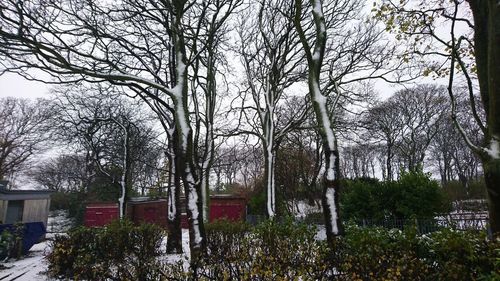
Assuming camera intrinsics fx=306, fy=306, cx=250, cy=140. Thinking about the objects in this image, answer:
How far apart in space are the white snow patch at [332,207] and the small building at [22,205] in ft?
55.5

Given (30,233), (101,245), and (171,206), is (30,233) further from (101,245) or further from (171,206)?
(101,245)

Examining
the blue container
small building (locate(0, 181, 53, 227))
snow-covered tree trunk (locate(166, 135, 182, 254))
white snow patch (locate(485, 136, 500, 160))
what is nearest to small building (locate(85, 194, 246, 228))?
small building (locate(0, 181, 53, 227))

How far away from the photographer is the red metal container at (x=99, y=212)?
29031 millimetres

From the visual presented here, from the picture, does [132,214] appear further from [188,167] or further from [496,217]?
[496,217]

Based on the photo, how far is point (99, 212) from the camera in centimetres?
2916

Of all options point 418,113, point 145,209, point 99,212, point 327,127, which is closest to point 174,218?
point 327,127

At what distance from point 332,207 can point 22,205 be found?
62.5 feet

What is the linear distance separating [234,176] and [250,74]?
1277 inches

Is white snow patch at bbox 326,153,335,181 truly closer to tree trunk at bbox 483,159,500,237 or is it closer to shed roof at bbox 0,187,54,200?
tree trunk at bbox 483,159,500,237

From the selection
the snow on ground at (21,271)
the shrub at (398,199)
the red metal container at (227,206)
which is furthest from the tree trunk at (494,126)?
the red metal container at (227,206)

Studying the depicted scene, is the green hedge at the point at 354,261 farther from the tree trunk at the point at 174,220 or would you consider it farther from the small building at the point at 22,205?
the small building at the point at 22,205

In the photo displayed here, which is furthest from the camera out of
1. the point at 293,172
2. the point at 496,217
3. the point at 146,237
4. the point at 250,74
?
the point at 293,172

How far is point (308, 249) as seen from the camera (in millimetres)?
4918

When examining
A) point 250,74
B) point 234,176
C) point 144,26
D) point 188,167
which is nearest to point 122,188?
point 250,74
